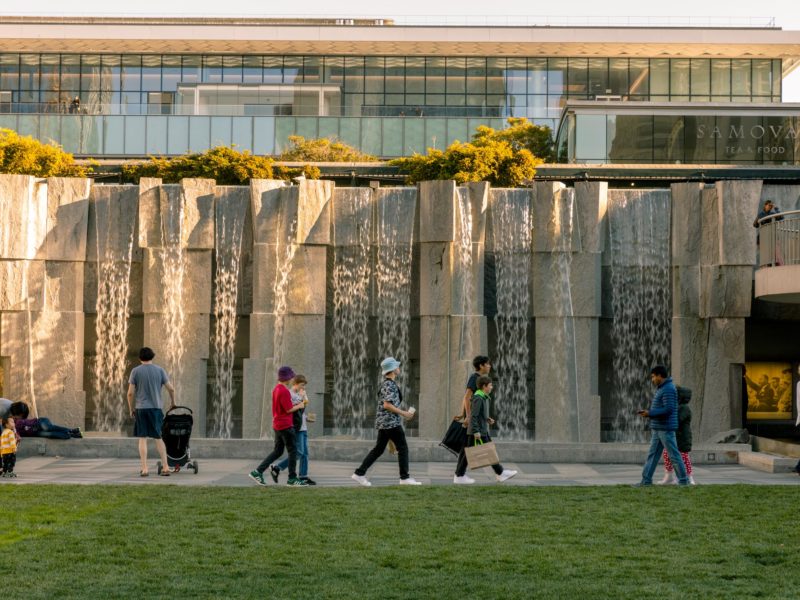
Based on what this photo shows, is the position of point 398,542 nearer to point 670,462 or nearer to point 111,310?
point 670,462

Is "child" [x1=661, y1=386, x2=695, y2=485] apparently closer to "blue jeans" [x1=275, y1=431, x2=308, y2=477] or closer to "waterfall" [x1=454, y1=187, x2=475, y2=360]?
"blue jeans" [x1=275, y1=431, x2=308, y2=477]

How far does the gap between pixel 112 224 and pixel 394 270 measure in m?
6.06

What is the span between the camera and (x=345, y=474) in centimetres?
1738

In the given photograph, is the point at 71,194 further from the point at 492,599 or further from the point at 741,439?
the point at 492,599

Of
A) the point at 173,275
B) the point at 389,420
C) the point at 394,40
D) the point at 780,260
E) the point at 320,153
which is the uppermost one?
the point at 394,40

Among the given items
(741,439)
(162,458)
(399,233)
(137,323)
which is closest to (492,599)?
(162,458)

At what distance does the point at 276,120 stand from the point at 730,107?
2049cm

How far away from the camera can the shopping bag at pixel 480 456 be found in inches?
609

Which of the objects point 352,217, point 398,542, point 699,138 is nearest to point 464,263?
point 352,217

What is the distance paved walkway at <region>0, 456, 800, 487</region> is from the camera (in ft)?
52.6

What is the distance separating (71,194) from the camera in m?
25.7

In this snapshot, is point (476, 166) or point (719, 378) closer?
point (719, 378)

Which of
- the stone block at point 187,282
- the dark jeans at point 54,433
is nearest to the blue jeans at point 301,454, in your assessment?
the dark jeans at point 54,433

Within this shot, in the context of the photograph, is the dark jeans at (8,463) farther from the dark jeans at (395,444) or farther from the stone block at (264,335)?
the stone block at (264,335)
